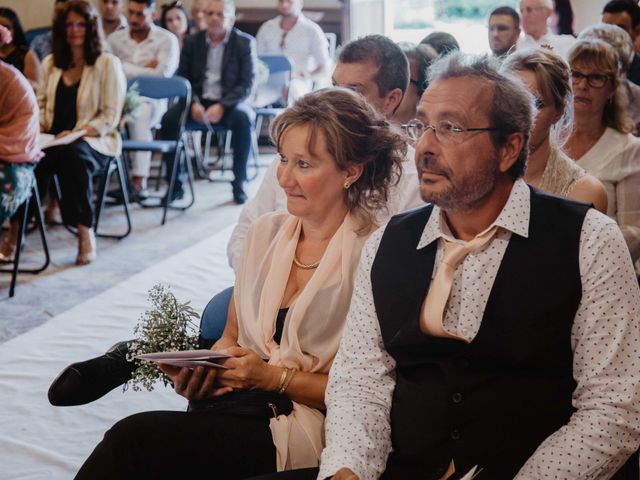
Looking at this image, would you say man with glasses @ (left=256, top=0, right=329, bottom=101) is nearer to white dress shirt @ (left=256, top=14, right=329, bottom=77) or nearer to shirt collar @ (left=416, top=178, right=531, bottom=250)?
white dress shirt @ (left=256, top=14, right=329, bottom=77)

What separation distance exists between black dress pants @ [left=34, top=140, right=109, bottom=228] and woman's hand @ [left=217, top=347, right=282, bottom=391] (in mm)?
3698

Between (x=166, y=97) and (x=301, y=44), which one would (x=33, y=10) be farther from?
(x=166, y=97)

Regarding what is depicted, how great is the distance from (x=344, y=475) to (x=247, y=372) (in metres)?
0.41

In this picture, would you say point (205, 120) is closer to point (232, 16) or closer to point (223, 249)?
point (232, 16)

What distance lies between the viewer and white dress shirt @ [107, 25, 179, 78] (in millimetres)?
7637

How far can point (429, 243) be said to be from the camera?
1707mm

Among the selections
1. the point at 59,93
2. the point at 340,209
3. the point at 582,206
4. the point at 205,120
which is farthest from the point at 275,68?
the point at 582,206

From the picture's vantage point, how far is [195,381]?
1.87 m

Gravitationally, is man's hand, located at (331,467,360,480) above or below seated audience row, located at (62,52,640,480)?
below

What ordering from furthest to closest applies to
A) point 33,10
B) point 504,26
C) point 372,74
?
point 33,10
point 504,26
point 372,74

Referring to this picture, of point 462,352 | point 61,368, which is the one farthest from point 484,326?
point 61,368

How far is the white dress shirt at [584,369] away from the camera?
1535 mm

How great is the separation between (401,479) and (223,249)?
4.00 meters

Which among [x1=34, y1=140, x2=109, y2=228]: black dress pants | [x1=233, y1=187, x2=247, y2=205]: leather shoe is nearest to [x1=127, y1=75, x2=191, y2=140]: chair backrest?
[x1=233, y1=187, x2=247, y2=205]: leather shoe
